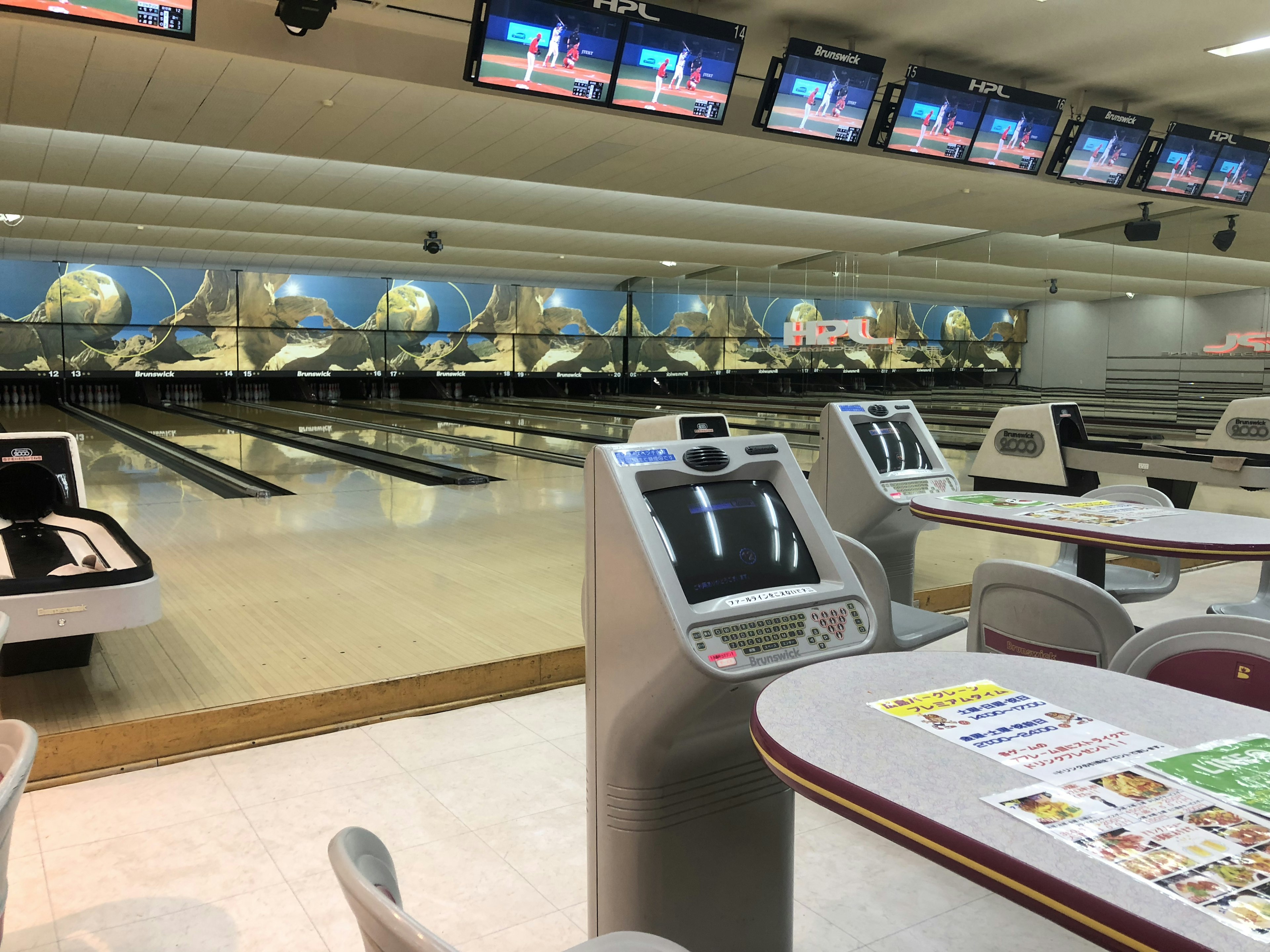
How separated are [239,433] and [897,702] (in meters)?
10.5

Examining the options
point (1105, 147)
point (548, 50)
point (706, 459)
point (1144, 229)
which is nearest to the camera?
point (706, 459)

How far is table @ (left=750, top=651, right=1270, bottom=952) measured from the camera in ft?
2.65

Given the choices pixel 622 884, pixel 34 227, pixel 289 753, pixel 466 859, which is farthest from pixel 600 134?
pixel 34 227

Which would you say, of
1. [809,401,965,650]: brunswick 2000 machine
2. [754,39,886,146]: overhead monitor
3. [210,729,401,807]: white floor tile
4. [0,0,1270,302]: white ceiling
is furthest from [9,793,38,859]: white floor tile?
[754,39,886,146]: overhead monitor

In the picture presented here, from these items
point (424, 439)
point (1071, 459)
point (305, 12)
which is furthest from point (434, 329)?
point (1071, 459)

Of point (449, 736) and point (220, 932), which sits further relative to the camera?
point (449, 736)

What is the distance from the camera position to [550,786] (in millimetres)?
2414

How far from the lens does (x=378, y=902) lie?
2.27 feet

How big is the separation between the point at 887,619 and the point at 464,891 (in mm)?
1085

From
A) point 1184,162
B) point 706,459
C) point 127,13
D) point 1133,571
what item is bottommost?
point 1133,571

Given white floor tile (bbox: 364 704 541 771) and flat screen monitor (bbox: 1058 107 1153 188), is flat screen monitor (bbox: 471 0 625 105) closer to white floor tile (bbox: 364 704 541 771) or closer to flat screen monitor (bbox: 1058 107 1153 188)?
white floor tile (bbox: 364 704 541 771)

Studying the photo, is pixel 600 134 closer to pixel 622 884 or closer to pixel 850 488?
pixel 850 488

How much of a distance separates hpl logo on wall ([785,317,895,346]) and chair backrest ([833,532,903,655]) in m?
10.1

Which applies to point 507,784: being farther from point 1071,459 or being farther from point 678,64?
point 1071,459
